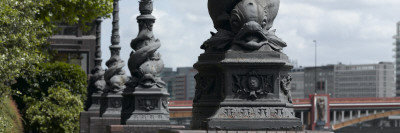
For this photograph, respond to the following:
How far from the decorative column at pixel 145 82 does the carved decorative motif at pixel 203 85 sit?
705 cm

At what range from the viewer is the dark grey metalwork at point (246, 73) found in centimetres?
1074

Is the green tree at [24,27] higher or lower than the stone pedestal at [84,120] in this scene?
higher

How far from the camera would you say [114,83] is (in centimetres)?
2408

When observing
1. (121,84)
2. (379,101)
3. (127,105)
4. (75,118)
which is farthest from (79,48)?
(379,101)

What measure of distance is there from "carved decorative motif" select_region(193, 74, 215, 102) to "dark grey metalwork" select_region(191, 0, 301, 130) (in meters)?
0.01

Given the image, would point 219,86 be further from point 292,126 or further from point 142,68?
point 142,68

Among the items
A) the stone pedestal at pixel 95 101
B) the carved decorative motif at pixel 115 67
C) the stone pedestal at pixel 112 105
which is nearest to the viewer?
the stone pedestal at pixel 112 105

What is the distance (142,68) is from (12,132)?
16.9 feet

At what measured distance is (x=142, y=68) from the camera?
18953 mm

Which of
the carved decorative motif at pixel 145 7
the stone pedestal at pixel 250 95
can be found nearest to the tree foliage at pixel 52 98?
the carved decorative motif at pixel 145 7

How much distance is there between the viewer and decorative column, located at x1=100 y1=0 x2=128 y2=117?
24.0 m

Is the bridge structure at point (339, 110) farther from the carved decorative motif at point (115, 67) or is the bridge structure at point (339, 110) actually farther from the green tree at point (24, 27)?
the carved decorative motif at point (115, 67)

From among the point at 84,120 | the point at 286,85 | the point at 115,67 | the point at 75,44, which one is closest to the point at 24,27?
the point at 115,67


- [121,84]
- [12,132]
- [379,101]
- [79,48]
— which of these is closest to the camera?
[12,132]
